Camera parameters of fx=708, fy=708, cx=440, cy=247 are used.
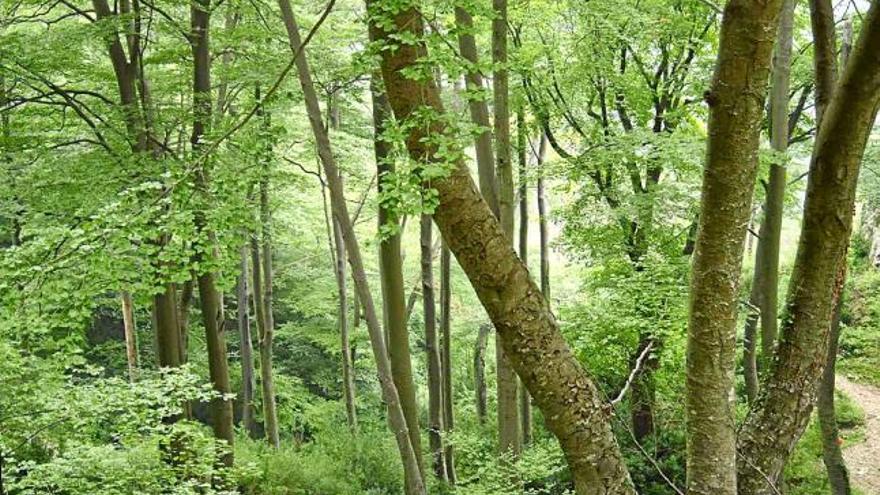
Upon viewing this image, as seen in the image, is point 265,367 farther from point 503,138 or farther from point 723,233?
point 723,233

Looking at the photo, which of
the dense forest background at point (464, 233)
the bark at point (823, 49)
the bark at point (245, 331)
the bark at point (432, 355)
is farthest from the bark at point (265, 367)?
the bark at point (823, 49)

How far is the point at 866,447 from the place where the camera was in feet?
35.4

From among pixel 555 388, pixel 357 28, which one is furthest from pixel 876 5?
pixel 357 28

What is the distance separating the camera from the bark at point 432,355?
864 cm

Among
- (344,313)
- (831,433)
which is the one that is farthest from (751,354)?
(344,313)

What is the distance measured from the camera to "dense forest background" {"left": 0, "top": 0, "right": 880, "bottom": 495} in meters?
2.53

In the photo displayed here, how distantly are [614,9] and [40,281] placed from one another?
22.9 ft

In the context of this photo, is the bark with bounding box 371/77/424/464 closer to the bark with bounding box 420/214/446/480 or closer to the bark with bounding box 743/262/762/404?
the bark with bounding box 420/214/446/480

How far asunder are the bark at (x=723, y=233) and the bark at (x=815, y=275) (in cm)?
33

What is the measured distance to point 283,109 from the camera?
9125 millimetres

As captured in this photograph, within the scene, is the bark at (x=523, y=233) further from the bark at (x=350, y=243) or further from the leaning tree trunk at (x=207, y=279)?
the bark at (x=350, y=243)

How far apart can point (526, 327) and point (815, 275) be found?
1.11 meters

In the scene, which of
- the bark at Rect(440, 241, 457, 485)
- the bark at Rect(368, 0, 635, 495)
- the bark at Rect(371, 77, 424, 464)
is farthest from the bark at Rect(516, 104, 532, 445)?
the bark at Rect(368, 0, 635, 495)

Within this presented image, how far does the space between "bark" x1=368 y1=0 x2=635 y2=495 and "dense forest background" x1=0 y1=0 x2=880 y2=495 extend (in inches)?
0.4
